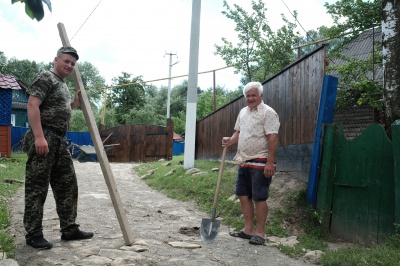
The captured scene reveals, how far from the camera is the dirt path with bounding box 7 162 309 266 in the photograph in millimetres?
3201

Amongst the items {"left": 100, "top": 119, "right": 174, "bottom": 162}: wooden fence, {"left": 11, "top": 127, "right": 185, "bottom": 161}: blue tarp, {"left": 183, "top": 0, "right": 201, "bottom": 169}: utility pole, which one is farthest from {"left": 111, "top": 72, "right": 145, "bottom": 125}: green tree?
{"left": 183, "top": 0, "right": 201, "bottom": 169}: utility pole

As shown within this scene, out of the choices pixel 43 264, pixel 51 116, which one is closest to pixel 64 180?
pixel 51 116

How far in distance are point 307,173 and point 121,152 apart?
13.8 meters

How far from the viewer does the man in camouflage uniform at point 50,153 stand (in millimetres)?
3377

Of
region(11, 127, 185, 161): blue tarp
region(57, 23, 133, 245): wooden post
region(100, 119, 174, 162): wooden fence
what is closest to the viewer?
region(57, 23, 133, 245): wooden post

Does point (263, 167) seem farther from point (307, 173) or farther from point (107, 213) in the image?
point (107, 213)

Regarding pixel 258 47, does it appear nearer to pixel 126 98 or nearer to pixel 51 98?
pixel 51 98

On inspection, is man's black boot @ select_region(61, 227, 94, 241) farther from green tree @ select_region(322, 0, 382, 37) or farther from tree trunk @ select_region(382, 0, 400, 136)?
green tree @ select_region(322, 0, 382, 37)

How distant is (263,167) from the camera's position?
13.4ft

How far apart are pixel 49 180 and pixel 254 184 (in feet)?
6.59

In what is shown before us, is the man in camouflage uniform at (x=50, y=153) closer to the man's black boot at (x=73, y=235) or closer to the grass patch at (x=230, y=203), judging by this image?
the man's black boot at (x=73, y=235)

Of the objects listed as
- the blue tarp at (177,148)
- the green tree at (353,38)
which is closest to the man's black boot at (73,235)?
the green tree at (353,38)

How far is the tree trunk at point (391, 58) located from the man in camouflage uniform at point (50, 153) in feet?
10.6

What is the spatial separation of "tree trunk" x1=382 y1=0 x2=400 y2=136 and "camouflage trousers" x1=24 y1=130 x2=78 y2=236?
3.36 metres
